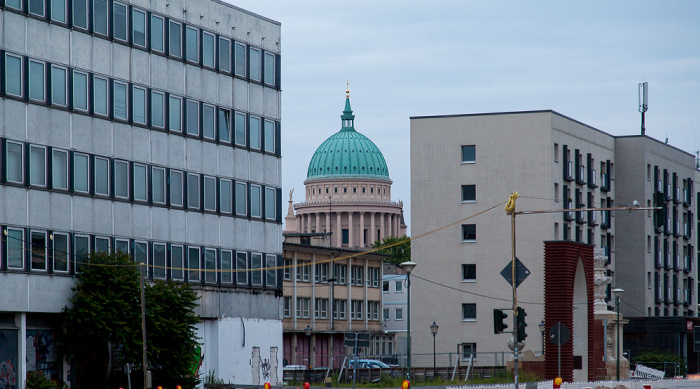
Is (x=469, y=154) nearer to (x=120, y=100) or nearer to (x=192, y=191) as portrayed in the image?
(x=192, y=191)

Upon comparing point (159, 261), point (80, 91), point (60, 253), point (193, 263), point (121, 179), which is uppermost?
point (80, 91)

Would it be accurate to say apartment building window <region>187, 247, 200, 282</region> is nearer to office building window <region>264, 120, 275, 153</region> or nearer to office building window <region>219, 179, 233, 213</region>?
office building window <region>219, 179, 233, 213</region>

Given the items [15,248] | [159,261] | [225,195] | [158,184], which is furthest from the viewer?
[225,195]

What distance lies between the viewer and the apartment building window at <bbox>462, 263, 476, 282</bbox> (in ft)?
287

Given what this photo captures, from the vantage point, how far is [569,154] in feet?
291

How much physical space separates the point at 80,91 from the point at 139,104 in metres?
3.86

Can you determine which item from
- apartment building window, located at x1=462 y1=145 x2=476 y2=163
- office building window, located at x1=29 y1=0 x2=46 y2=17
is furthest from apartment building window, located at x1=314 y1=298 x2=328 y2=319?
office building window, located at x1=29 y1=0 x2=46 y2=17

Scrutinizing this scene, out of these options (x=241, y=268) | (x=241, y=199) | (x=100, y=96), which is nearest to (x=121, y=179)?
(x=100, y=96)

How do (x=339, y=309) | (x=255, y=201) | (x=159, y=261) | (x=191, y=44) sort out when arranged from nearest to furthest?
(x=159, y=261) → (x=191, y=44) → (x=255, y=201) → (x=339, y=309)

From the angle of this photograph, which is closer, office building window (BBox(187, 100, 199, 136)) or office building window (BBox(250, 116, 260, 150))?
office building window (BBox(187, 100, 199, 136))

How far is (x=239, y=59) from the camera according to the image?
59.6 meters

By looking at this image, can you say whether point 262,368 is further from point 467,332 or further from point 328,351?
point 328,351

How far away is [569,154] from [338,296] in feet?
115

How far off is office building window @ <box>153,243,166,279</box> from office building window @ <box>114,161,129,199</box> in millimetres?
2932
